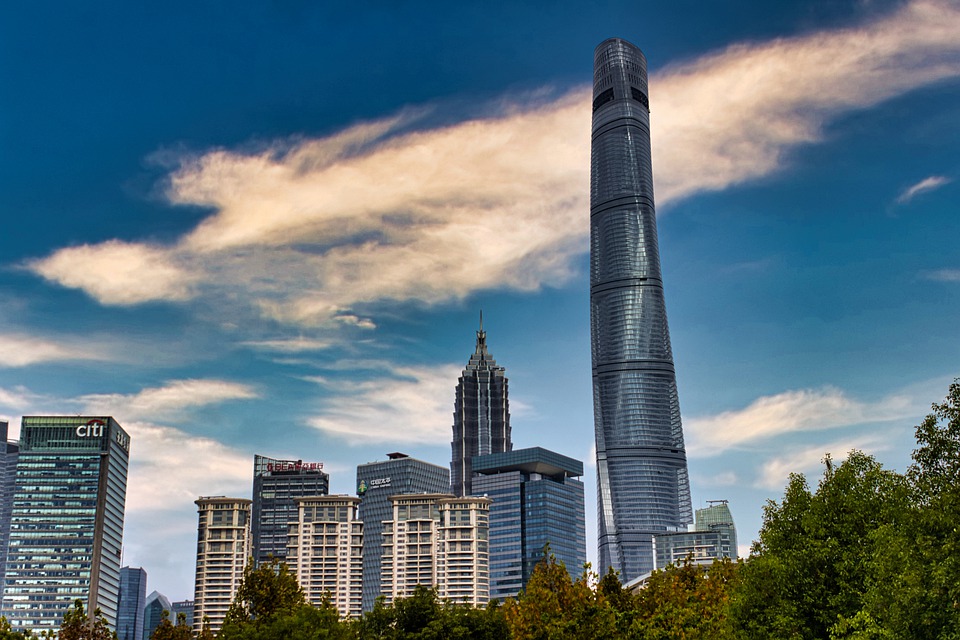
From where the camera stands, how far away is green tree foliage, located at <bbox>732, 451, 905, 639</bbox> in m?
54.8

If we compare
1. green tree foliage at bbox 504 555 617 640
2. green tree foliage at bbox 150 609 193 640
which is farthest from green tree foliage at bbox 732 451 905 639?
green tree foliage at bbox 150 609 193 640

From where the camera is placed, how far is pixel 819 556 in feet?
182

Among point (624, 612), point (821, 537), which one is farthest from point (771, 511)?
point (624, 612)

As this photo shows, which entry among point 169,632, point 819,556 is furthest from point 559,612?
point 169,632

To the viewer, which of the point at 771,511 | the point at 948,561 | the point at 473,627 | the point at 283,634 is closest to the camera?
the point at 948,561

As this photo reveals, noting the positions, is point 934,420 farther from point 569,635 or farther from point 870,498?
point 569,635

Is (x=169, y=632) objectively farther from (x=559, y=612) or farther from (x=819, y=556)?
(x=819, y=556)

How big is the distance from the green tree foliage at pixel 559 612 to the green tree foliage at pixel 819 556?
847 cm

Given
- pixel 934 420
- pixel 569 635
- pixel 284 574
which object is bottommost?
pixel 569 635

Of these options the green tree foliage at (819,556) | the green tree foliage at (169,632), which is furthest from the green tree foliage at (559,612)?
the green tree foliage at (169,632)

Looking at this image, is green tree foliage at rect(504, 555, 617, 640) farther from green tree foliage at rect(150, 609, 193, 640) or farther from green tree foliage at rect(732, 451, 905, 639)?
green tree foliage at rect(150, 609, 193, 640)

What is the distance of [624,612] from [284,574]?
92.5ft

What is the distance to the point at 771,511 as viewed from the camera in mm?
61188

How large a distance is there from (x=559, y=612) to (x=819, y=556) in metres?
15.8
